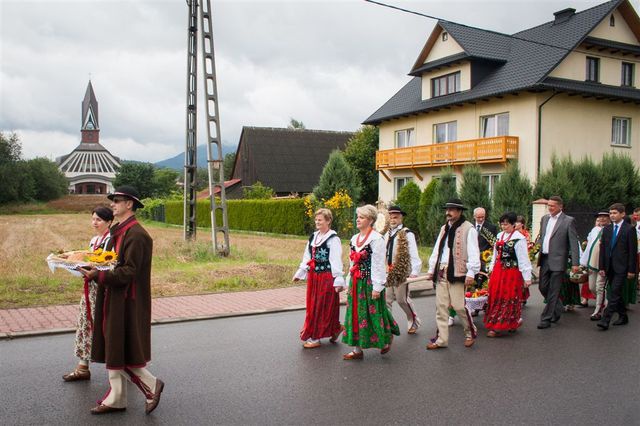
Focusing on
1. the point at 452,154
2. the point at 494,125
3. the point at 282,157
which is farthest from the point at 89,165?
the point at 494,125

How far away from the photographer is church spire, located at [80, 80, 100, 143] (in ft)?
565

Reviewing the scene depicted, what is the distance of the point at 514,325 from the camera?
28.9 feet

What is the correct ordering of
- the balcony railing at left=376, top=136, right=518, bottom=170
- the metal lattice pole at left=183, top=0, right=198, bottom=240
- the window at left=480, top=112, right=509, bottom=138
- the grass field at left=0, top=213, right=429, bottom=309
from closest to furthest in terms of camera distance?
the grass field at left=0, top=213, right=429, bottom=309
the metal lattice pole at left=183, top=0, right=198, bottom=240
the balcony railing at left=376, top=136, right=518, bottom=170
the window at left=480, top=112, right=509, bottom=138

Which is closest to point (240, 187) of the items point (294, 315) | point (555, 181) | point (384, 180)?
point (384, 180)

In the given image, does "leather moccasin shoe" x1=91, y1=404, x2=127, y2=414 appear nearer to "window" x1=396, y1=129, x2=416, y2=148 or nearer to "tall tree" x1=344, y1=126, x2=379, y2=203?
"window" x1=396, y1=129, x2=416, y2=148

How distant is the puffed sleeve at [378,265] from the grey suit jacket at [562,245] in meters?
3.61

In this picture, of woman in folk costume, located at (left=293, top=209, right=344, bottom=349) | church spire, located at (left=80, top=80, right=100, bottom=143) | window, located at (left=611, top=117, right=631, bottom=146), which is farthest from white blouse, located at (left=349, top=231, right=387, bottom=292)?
church spire, located at (left=80, top=80, right=100, bottom=143)

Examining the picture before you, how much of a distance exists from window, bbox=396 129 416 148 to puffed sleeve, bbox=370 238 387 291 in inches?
1065

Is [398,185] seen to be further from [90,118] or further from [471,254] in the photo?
[90,118]

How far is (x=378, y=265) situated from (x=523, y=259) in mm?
2855

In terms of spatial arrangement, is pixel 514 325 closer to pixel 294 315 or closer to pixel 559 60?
pixel 294 315

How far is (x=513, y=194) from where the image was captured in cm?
2342

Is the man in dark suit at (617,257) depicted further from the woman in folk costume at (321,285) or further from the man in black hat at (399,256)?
the woman in folk costume at (321,285)

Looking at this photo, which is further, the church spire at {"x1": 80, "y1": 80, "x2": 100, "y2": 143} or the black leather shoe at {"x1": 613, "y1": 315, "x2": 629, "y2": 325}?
the church spire at {"x1": 80, "y1": 80, "x2": 100, "y2": 143}
